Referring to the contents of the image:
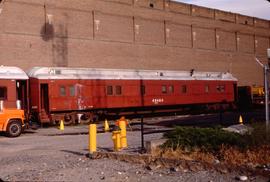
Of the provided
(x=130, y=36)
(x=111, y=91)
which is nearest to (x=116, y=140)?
(x=111, y=91)

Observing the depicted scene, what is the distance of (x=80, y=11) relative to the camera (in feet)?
156

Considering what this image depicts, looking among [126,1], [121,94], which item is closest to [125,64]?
[126,1]

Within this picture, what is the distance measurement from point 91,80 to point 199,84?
12069 millimetres

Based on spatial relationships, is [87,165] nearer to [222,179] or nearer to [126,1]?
[222,179]

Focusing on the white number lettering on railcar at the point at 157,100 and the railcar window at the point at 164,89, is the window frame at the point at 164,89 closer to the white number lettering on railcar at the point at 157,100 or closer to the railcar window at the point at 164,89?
the railcar window at the point at 164,89

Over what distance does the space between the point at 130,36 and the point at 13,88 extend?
93.7 ft

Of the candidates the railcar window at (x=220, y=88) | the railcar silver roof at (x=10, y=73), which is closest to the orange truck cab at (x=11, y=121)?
the railcar silver roof at (x=10, y=73)

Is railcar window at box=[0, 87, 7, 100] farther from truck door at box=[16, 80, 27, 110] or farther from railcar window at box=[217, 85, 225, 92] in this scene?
railcar window at box=[217, 85, 225, 92]

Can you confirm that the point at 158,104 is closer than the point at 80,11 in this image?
Yes

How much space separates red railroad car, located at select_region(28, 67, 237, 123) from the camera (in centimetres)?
3077

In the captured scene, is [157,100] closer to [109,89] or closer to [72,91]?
[109,89]

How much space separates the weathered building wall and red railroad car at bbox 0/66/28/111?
5.64 meters

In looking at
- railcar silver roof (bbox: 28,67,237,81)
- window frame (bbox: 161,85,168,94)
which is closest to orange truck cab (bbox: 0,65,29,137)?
railcar silver roof (bbox: 28,67,237,81)

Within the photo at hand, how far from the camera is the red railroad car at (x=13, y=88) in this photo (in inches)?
995
